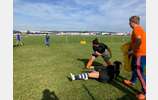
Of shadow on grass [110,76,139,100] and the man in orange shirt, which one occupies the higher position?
the man in orange shirt

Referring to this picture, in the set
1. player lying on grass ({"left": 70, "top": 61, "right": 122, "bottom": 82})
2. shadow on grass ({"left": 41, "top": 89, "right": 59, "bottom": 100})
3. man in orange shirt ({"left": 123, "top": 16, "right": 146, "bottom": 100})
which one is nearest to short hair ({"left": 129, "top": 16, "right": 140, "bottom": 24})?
man in orange shirt ({"left": 123, "top": 16, "right": 146, "bottom": 100})

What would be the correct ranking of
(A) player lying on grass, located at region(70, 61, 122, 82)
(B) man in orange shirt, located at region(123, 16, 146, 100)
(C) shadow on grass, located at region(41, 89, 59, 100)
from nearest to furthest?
1. (B) man in orange shirt, located at region(123, 16, 146, 100)
2. (C) shadow on grass, located at region(41, 89, 59, 100)
3. (A) player lying on grass, located at region(70, 61, 122, 82)

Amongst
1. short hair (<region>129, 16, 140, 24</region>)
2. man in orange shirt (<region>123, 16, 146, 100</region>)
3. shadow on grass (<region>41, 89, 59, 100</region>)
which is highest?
short hair (<region>129, 16, 140, 24</region>)

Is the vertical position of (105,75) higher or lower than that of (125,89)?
higher

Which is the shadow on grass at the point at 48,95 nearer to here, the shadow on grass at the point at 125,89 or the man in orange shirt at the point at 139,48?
the shadow on grass at the point at 125,89

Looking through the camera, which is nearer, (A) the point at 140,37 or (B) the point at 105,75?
(A) the point at 140,37

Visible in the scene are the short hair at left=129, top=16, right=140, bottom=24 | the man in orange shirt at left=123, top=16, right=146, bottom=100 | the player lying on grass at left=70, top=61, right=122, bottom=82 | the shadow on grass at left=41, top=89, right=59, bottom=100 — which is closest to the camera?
the man in orange shirt at left=123, top=16, right=146, bottom=100

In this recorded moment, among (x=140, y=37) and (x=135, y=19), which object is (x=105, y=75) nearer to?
(x=140, y=37)

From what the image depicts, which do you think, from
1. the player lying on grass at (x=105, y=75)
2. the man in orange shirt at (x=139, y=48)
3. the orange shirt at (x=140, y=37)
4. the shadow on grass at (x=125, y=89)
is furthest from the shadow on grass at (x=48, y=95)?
the orange shirt at (x=140, y=37)

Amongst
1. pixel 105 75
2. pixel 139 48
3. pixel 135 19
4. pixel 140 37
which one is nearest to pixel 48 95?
pixel 105 75

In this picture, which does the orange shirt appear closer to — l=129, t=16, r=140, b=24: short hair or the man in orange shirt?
the man in orange shirt
